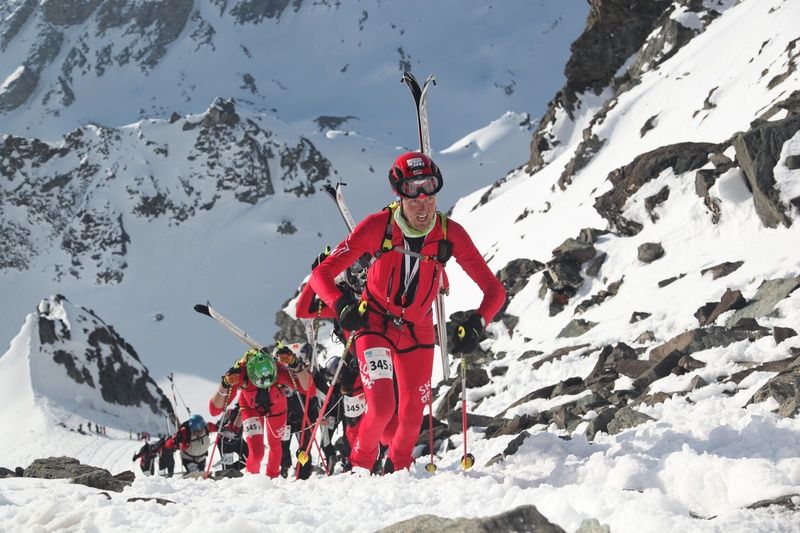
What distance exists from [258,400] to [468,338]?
5.38 metres

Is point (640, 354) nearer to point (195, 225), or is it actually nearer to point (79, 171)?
point (195, 225)

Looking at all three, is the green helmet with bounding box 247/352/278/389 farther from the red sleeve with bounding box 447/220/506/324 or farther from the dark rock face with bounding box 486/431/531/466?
the dark rock face with bounding box 486/431/531/466

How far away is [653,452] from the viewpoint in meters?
5.62

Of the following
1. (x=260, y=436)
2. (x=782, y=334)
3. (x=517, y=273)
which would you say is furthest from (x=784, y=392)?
(x=517, y=273)

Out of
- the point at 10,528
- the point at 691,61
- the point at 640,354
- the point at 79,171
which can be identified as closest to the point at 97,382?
the point at 691,61

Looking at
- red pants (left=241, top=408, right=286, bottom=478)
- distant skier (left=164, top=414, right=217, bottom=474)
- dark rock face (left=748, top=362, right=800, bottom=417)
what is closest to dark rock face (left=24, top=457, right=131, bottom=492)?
red pants (left=241, top=408, right=286, bottom=478)

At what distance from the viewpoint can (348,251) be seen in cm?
670

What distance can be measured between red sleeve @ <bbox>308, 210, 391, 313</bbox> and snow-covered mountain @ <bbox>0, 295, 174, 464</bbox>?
3175cm

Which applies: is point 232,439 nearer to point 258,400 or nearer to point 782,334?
point 258,400

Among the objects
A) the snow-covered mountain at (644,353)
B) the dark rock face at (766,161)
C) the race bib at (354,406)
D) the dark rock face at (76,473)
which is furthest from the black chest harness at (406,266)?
the dark rock face at (766,161)

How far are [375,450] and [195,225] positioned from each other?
11500 cm

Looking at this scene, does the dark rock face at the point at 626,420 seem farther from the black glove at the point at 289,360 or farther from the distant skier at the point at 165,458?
the distant skier at the point at 165,458

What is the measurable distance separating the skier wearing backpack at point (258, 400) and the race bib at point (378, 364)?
13.6 feet

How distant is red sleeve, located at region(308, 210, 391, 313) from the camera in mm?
6680
